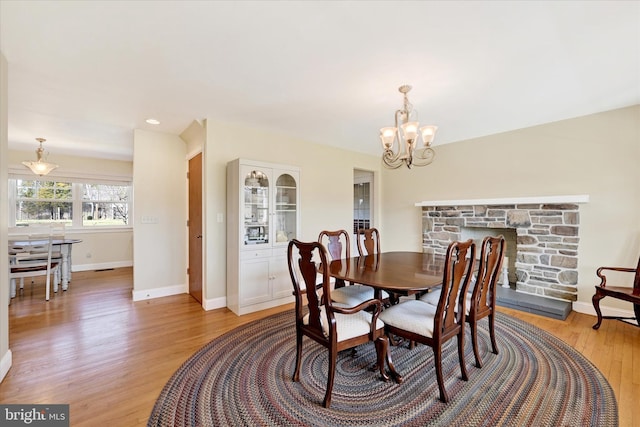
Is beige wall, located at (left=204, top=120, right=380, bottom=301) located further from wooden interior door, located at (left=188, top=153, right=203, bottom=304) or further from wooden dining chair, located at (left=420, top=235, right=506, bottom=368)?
wooden dining chair, located at (left=420, top=235, right=506, bottom=368)

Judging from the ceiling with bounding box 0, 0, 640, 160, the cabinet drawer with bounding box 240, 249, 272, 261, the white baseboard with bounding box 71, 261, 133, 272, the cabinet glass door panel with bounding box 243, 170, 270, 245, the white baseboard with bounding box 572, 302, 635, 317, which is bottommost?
the white baseboard with bounding box 572, 302, 635, 317

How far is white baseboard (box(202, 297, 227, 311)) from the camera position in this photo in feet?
11.2

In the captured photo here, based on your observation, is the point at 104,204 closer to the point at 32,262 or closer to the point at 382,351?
the point at 32,262

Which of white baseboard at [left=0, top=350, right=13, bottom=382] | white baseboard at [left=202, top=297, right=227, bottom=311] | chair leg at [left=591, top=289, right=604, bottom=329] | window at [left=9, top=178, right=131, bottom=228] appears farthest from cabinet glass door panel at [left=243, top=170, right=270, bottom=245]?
window at [left=9, top=178, right=131, bottom=228]

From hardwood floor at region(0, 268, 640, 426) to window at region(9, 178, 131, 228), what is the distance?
2074 millimetres

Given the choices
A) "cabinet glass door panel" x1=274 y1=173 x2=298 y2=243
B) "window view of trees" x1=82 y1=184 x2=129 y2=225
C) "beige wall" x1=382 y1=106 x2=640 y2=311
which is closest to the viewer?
"beige wall" x1=382 y1=106 x2=640 y2=311

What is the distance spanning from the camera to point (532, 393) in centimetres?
184

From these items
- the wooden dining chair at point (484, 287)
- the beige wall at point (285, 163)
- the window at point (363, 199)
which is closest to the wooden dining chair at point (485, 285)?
the wooden dining chair at point (484, 287)

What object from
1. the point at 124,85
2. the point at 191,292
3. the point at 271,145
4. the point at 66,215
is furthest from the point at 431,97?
the point at 66,215

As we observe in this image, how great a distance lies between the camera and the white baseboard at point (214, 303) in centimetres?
340

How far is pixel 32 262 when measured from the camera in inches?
145

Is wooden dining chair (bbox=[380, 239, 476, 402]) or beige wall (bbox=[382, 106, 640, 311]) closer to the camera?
wooden dining chair (bbox=[380, 239, 476, 402])

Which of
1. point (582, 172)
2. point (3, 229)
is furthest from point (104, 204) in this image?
point (582, 172)
